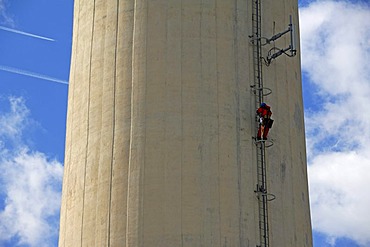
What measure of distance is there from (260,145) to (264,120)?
2.58 ft

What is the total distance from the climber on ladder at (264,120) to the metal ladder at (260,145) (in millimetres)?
203

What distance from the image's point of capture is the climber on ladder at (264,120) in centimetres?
2542

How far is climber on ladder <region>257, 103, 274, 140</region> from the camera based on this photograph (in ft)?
83.4

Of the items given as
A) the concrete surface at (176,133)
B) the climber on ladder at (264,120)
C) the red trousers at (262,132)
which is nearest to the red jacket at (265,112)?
the climber on ladder at (264,120)

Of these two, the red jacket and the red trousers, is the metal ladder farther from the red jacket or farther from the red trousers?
the red jacket

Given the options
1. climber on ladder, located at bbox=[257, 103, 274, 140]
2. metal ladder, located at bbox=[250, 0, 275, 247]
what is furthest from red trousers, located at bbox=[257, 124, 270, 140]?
metal ladder, located at bbox=[250, 0, 275, 247]

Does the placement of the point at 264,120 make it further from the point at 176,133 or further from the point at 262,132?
the point at 176,133

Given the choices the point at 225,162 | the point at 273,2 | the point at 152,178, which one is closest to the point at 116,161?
the point at 152,178

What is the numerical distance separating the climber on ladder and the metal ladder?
0.67ft

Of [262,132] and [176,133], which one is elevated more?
[262,132]

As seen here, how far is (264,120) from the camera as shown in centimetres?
2545

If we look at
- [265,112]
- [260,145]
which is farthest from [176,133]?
[265,112]

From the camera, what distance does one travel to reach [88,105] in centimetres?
2697

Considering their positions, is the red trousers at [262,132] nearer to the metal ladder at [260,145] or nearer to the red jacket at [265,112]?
the metal ladder at [260,145]
